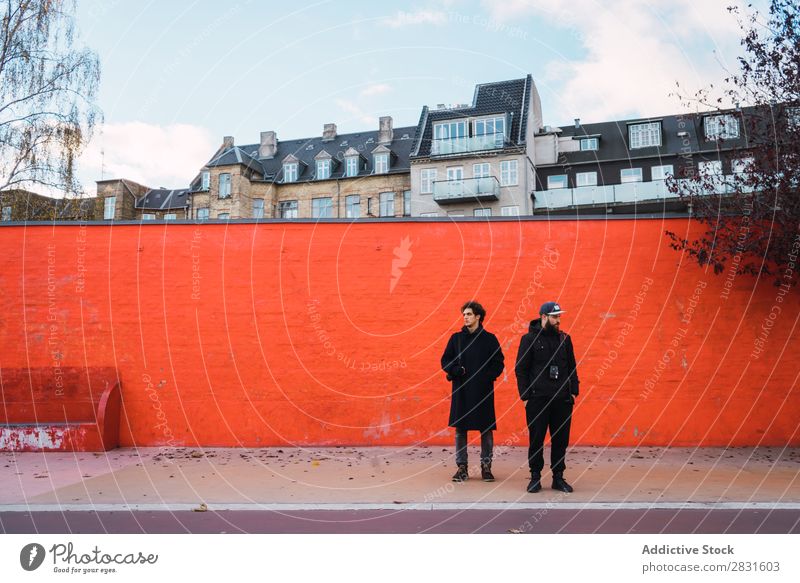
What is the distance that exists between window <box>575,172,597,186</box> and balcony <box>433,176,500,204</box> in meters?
6.56

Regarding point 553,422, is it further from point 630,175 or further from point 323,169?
point 323,169

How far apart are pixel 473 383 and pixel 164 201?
52.4 m

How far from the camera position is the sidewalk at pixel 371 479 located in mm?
6555

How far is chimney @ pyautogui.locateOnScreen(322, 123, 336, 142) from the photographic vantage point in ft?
182

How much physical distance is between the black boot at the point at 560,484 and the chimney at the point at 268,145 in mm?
50709

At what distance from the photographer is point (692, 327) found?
1053cm

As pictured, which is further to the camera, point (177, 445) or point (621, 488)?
point (177, 445)

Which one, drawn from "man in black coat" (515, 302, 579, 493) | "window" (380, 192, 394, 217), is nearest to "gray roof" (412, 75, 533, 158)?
"window" (380, 192, 394, 217)

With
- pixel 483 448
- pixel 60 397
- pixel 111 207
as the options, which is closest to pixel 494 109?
pixel 111 207

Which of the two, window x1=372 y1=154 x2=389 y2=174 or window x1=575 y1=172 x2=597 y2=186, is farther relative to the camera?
window x1=372 y1=154 x2=389 y2=174

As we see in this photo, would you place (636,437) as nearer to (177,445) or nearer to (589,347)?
(589,347)

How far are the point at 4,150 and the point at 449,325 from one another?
14635mm

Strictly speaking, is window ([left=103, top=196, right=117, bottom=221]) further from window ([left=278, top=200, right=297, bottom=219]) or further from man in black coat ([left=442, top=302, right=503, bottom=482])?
man in black coat ([left=442, top=302, right=503, bottom=482])
